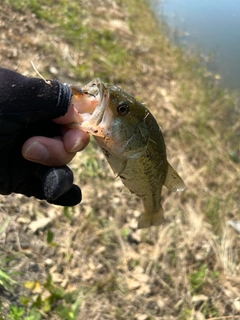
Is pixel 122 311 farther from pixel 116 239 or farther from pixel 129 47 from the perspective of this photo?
pixel 129 47

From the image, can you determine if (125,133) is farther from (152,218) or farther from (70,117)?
(152,218)

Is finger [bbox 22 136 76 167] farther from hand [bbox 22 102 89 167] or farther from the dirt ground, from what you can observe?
the dirt ground

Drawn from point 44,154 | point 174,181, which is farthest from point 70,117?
point 174,181

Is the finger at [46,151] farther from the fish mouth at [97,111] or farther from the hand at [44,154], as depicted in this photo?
the fish mouth at [97,111]

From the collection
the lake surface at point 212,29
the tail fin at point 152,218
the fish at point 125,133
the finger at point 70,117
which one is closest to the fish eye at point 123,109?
the fish at point 125,133

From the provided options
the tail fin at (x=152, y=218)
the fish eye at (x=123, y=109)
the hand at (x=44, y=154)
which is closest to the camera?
the hand at (x=44, y=154)

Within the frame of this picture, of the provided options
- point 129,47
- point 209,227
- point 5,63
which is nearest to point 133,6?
point 129,47
